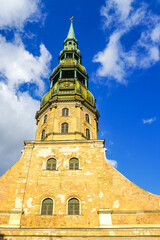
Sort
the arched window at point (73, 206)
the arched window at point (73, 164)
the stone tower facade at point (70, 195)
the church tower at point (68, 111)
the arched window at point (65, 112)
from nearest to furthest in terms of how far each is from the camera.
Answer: the stone tower facade at point (70, 195)
the arched window at point (73, 206)
the arched window at point (73, 164)
the church tower at point (68, 111)
the arched window at point (65, 112)

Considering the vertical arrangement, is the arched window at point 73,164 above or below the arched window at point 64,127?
below

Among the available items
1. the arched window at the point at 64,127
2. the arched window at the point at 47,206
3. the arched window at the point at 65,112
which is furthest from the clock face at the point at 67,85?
the arched window at the point at 47,206

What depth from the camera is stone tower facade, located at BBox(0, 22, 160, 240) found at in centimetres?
1465

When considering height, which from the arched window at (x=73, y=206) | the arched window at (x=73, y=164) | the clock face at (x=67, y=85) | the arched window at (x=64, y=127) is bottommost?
the arched window at (x=73, y=206)

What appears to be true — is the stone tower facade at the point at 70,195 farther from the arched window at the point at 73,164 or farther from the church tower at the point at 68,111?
the church tower at the point at 68,111

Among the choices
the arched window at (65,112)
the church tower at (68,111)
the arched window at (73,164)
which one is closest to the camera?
the arched window at (73,164)

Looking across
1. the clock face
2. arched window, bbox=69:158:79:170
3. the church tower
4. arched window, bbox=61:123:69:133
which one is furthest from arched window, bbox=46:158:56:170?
the clock face

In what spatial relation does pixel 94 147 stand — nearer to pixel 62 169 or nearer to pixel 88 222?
pixel 62 169

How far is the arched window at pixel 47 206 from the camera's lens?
1581 cm

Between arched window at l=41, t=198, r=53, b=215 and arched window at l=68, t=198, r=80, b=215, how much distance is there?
4.42ft

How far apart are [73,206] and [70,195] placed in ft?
2.71

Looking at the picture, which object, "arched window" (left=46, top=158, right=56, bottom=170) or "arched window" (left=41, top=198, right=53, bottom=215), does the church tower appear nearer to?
"arched window" (left=46, top=158, right=56, bottom=170)

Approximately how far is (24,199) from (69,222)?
12.2ft

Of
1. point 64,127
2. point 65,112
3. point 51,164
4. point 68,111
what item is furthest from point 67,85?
point 51,164
